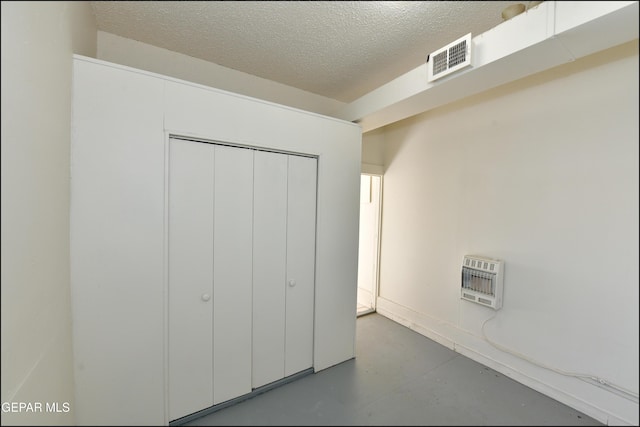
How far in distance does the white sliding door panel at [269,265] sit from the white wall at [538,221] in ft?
5.42

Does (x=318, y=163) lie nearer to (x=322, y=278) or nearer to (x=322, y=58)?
(x=322, y=58)

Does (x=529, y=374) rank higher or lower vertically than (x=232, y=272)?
lower

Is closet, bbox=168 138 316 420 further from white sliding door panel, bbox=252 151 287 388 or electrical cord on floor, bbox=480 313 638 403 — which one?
electrical cord on floor, bbox=480 313 638 403

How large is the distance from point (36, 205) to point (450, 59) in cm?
211

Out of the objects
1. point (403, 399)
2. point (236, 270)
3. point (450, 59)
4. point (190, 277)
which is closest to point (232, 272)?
point (236, 270)

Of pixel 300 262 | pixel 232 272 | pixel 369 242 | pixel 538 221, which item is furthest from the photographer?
pixel 369 242

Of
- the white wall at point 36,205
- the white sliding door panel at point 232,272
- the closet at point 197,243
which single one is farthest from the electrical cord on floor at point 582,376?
the white wall at point 36,205

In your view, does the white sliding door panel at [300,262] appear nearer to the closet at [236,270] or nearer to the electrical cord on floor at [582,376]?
the closet at [236,270]

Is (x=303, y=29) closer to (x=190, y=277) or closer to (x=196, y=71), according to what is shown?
(x=196, y=71)

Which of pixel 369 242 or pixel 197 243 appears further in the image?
pixel 369 242

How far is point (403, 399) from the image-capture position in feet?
4.61

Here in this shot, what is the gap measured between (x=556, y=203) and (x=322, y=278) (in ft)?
5.57

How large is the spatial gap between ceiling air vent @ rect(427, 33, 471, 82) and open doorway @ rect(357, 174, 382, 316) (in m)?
1.63

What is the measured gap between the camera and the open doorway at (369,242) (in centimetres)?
330
